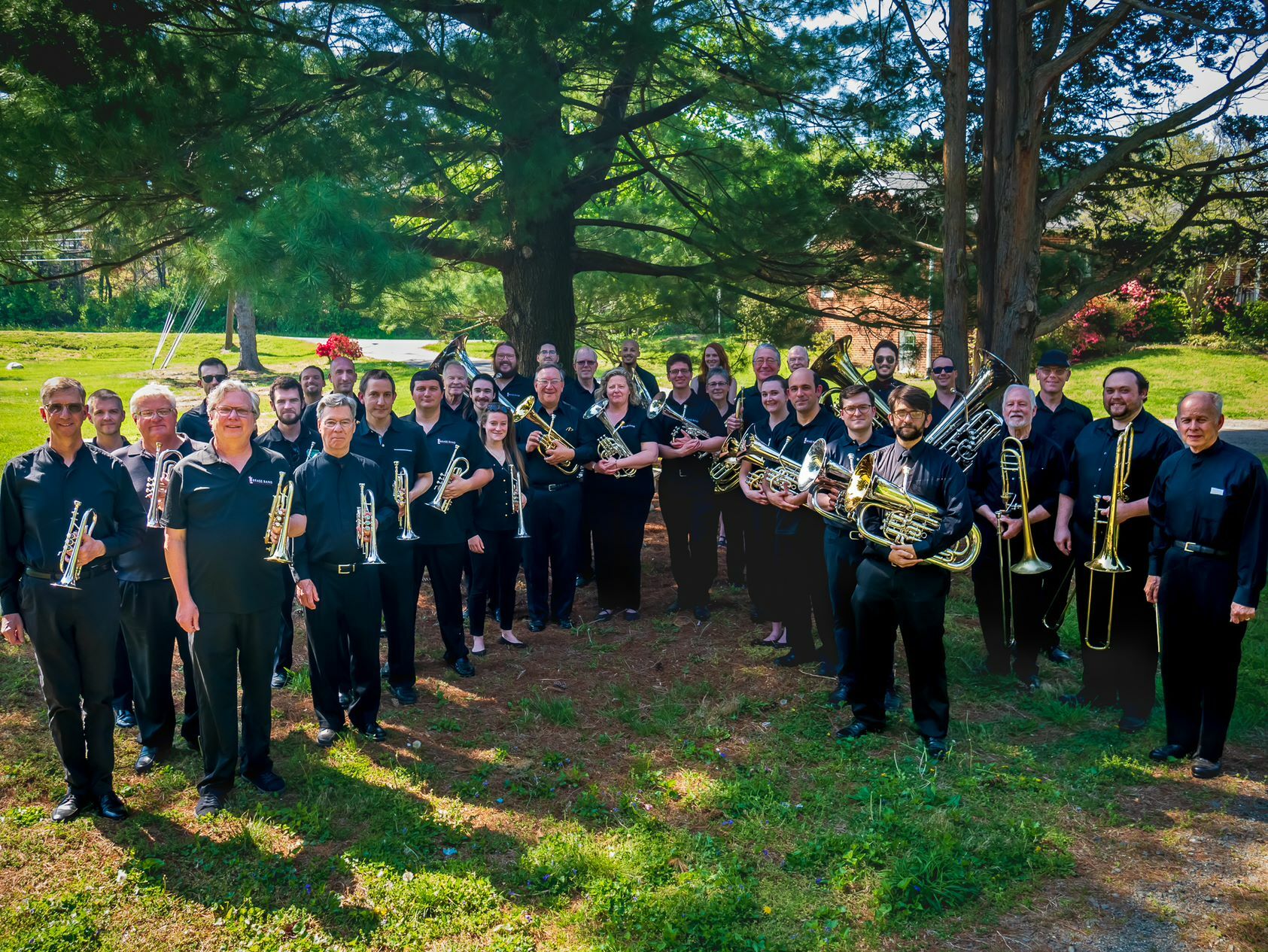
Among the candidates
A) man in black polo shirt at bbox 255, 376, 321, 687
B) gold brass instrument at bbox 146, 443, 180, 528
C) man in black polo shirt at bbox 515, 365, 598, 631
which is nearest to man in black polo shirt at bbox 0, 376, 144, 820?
gold brass instrument at bbox 146, 443, 180, 528

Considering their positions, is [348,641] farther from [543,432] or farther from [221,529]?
[543,432]

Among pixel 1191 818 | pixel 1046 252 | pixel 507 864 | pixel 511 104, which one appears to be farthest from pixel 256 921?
pixel 1046 252

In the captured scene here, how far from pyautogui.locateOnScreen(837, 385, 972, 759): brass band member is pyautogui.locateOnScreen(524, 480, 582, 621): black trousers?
2.88 m

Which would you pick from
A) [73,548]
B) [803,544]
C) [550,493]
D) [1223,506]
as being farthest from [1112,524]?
[73,548]

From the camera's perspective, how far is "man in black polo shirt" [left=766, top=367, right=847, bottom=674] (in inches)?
258

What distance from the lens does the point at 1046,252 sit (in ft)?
36.2

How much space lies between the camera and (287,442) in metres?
6.91

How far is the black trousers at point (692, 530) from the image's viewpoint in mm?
8125

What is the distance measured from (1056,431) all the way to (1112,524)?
1.10 meters

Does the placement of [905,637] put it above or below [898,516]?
below

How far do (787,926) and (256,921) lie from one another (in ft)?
7.40

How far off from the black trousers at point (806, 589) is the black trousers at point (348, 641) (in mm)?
2935

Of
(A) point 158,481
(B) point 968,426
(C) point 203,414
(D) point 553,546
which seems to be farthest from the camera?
(D) point 553,546

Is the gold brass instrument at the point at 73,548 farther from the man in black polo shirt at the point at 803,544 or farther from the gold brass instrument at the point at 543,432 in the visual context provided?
the man in black polo shirt at the point at 803,544
